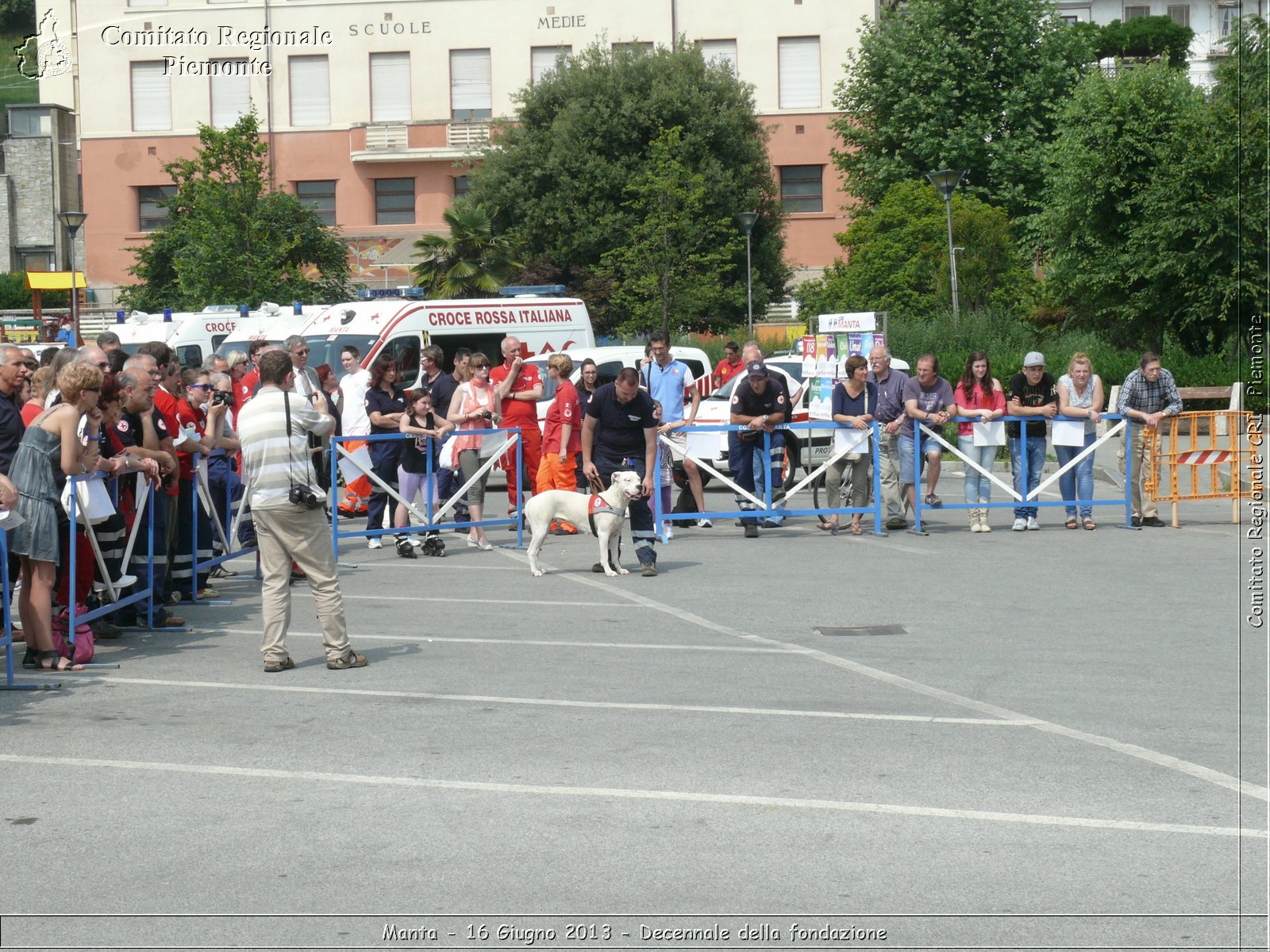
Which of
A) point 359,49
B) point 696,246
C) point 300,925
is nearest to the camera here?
point 300,925

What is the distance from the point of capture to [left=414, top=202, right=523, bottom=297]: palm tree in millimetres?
42375

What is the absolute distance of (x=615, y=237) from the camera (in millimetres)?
47594

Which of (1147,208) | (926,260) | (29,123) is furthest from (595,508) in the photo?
(29,123)

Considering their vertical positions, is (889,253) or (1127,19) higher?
(1127,19)

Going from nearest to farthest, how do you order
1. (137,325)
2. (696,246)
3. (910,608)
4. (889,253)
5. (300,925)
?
(300,925) → (910,608) → (137,325) → (889,253) → (696,246)

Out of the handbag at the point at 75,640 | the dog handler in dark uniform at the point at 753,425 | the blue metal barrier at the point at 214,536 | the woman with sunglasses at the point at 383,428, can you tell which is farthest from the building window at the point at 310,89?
the handbag at the point at 75,640

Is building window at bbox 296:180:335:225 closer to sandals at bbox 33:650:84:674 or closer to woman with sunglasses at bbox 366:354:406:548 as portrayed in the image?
woman with sunglasses at bbox 366:354:406:548

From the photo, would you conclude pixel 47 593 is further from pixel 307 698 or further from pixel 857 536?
pixel 857 536

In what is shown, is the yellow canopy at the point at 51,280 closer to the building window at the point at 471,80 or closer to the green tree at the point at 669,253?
the building window at the point at 471,80

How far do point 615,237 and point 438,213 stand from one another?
39.7ft

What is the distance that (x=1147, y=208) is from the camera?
33.1 m

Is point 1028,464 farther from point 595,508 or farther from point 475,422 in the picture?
point 475,422

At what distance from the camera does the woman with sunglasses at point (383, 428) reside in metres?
15.4

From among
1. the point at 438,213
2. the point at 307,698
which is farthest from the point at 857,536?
the point at 438,213
